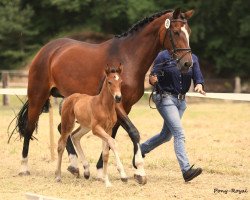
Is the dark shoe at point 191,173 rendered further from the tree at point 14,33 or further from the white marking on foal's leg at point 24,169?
the tree at point 14,33

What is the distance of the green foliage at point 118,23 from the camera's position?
34156mm

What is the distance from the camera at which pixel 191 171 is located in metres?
8.78

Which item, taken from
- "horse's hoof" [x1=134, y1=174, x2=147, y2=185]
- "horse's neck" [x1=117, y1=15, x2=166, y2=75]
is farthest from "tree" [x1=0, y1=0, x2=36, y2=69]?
"horse's hoof" [x1=134, y1=174, x2=147, y2=185]

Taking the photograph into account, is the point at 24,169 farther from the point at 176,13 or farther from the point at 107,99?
the point at 176,13

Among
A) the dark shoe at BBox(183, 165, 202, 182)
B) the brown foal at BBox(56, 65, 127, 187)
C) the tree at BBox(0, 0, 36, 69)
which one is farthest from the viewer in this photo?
the tree at BBox(0, 0, 36, 69)

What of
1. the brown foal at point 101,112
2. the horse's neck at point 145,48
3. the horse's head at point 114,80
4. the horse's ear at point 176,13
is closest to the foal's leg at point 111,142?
the brown foal at point 101,112

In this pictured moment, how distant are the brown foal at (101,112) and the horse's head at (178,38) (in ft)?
2.70

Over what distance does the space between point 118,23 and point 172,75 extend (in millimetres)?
29315

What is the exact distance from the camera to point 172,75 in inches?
359

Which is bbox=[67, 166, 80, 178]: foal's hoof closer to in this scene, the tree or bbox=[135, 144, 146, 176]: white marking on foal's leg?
bbox=[135, 144, 146, 176]: white marking on foal's leg

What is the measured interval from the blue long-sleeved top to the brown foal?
2.84ft

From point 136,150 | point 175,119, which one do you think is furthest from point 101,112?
point 175,119

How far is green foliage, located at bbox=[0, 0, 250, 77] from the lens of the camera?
34156 mm

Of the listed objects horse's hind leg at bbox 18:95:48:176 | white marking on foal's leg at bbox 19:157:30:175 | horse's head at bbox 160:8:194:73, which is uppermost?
horse's head at bbox 160:8:194:73
